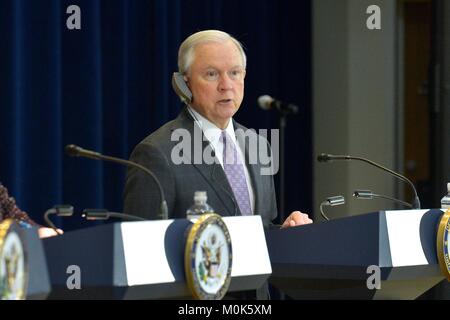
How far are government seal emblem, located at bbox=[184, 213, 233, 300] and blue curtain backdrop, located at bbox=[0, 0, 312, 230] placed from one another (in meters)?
2.31

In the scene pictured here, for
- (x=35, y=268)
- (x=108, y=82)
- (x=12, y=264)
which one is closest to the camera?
(x=12, y=264)

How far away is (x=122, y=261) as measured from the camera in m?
2.38

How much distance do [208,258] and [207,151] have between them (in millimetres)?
796

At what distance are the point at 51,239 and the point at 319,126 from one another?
4.23m

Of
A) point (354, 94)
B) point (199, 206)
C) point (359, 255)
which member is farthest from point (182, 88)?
point (354, 94)

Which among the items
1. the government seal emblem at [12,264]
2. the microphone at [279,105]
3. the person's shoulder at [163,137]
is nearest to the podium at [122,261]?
the government seal emblem at [12,264]

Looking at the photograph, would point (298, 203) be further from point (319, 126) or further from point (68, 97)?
point (68, 97)

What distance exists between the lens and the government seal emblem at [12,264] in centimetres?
208

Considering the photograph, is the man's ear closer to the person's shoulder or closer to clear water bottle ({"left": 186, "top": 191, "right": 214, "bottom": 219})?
the person's shoulder

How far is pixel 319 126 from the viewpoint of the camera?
21.5 feet

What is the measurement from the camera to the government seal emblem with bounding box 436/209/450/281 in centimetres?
294

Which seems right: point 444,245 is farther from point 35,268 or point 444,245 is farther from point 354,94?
point 354,94

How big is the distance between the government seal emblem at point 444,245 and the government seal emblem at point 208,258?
2.28 feet

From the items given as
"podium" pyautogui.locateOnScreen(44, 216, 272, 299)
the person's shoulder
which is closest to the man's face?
the person's shoulder
